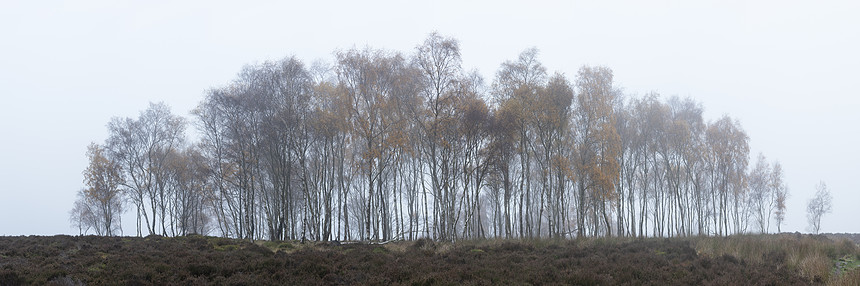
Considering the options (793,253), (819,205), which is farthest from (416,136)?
(819,205)

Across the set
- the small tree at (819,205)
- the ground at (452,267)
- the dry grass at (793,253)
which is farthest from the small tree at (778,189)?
the ground at (452,267)

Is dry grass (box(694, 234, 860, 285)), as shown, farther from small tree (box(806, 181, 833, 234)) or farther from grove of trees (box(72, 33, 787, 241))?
small tree (box(806, 181, 833, 234))

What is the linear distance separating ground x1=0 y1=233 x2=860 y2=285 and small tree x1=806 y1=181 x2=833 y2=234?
47.2m

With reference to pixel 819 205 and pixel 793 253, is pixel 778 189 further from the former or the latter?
pixel 793 253

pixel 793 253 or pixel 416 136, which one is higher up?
pixel 416 136

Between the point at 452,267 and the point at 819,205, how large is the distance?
60.4 meters

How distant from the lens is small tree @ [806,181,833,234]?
5384 centimetres

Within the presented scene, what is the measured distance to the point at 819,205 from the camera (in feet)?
178

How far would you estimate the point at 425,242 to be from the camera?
20734 mm

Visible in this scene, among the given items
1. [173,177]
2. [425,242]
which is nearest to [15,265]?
[425,242]

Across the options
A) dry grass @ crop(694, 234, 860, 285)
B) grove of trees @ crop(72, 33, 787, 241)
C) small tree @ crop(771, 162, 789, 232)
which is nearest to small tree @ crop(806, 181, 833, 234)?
small tree @ crop(771, 162, 789, 232)

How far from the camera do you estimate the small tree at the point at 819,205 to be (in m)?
53.8

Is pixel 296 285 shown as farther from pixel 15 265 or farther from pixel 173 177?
pixel 173 177

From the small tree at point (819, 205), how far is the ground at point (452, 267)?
4722 cm
